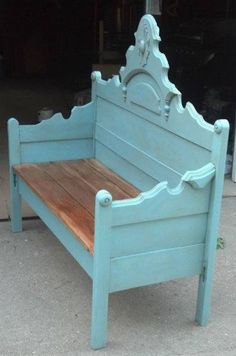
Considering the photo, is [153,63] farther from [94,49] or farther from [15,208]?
[94,49]

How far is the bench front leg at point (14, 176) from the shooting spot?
3.71m

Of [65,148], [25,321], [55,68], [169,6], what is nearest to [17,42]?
[55,68]

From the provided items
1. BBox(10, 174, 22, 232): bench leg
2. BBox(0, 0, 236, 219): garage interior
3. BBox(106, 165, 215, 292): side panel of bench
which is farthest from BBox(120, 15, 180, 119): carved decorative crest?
BBox(0, 0, 236, 219): garage interior

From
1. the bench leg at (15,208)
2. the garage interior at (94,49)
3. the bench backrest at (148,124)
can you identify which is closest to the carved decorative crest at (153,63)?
the bench backrest at (148,124)

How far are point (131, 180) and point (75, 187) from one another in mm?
334

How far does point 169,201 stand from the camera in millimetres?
2562

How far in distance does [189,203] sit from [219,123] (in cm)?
38

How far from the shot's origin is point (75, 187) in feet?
11.2

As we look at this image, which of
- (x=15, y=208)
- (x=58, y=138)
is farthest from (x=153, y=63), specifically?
(x=15, y=208)

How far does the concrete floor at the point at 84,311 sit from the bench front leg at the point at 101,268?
0.30 feet

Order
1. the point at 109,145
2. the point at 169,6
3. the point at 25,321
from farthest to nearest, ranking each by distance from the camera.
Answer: the point at 169,6
the point at 109,145
the point at 25,321

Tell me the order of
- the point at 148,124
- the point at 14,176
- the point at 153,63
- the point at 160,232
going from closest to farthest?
the point at 160,232 → the point at 153,63 → the point at 148,124 → the point at 14,176

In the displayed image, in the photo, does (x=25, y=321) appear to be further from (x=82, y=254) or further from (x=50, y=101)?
(x=50, y=101)

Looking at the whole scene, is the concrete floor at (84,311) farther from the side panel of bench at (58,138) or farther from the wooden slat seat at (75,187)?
the side panel of bench at (58,138)
